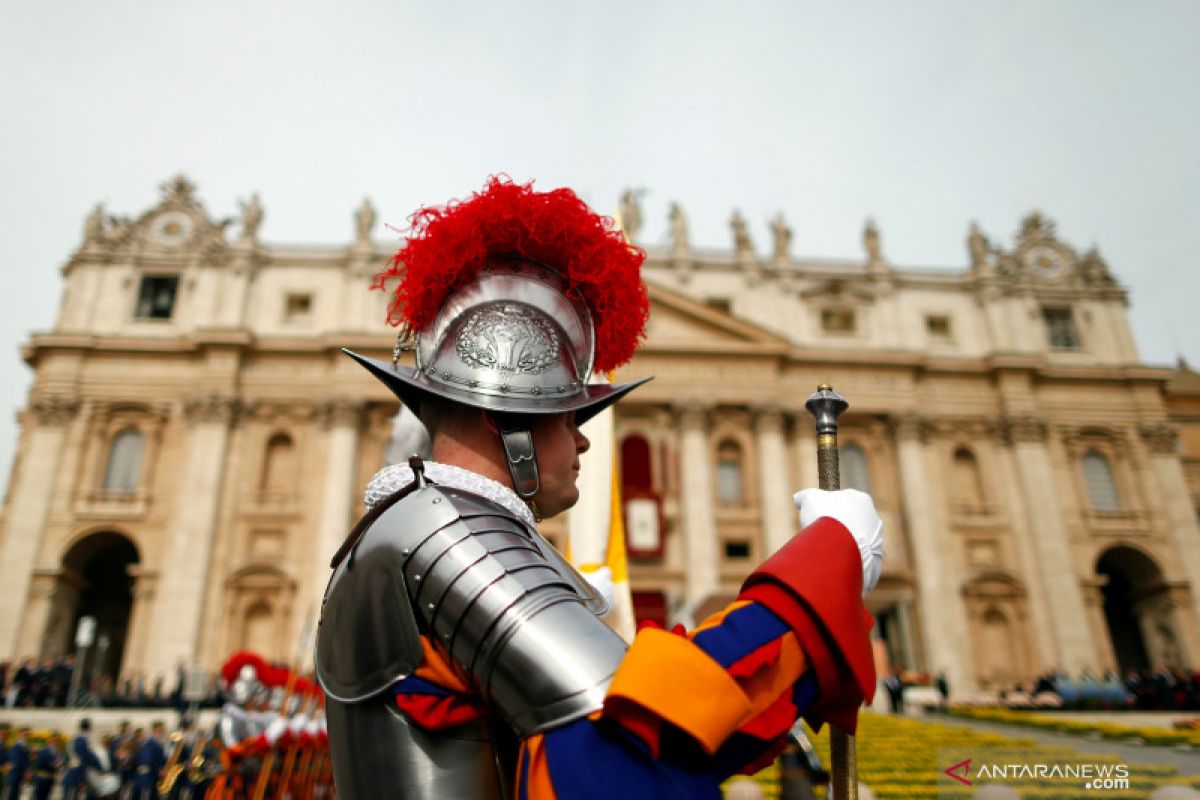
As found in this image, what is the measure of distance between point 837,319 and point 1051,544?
40.1ft

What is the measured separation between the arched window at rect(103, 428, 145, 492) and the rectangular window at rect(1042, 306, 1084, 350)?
3796cm

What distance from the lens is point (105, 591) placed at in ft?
108

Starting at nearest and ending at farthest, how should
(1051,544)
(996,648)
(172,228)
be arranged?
(996,648) < (1051,544) < (172,228)

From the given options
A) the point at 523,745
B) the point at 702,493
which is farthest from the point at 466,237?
the point at 702,493

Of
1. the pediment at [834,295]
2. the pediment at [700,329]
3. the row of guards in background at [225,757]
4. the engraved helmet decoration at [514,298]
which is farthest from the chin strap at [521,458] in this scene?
the pediment at [834,295]

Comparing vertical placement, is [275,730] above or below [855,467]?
below

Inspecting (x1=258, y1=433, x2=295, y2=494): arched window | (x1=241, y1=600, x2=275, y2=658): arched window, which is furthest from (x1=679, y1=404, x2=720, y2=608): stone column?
(x1=258, y1=433, x2=295, y2=494): arched window

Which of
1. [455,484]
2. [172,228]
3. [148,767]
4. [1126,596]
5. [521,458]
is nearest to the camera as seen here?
[455,484]

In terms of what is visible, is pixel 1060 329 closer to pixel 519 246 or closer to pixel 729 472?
pixel 729 472

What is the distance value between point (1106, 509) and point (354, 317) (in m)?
31.4

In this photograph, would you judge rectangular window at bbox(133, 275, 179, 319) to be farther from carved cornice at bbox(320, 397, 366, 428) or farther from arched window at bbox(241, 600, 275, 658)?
arched window at bbox(241, 600, 275, 658)

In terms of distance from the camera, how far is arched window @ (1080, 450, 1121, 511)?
111 feet

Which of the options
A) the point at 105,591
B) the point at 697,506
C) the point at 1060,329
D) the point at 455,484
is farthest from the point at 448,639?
the point at 1060,329

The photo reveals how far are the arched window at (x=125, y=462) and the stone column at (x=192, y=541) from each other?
2.19m
